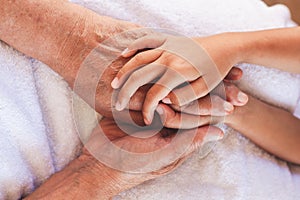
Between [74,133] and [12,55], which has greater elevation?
[12,55]

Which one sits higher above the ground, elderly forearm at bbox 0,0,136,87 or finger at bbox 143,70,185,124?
elderly forearm at bbox 0,0,136,87

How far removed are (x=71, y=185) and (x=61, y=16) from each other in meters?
0.38

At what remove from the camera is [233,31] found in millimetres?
1127

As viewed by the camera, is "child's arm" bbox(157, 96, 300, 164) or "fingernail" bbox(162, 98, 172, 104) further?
"child's arm" bbox(157, 96, 300, 164)

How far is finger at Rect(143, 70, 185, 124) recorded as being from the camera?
0.94 m

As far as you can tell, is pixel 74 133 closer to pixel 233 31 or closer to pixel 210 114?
pixel 210 114

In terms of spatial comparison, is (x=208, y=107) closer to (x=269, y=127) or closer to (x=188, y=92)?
(x=188, y=92)

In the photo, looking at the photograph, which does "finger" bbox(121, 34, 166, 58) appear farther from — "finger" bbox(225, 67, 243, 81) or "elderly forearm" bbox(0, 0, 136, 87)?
"finger" bbox(225, 67, 243, 81)

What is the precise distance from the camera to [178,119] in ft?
3.31

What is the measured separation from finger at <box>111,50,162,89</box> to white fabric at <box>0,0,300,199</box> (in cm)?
13

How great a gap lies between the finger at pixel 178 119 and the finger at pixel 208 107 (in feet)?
0.04

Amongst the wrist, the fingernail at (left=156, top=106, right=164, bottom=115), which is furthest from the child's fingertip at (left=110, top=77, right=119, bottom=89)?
the wrist

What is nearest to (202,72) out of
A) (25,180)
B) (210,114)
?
(210,114)

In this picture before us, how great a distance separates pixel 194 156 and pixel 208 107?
0.49 feet
